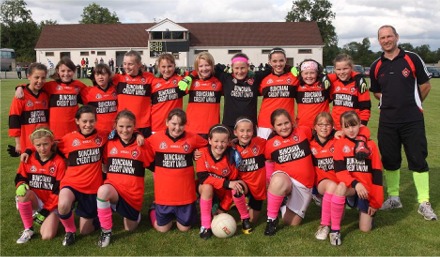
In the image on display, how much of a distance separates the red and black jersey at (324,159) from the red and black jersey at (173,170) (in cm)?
145

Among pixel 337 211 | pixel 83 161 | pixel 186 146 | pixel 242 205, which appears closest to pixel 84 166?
pixel 83 161

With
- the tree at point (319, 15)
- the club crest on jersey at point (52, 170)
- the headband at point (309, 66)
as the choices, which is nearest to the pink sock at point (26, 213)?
the club crest on jersey at point (52, 170)

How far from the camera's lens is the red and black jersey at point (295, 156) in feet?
15.3

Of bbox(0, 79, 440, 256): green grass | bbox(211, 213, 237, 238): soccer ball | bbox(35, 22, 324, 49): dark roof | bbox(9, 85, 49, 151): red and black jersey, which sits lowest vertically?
bbox(0, 79, 440, 256): green grass

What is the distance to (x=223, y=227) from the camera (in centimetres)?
429

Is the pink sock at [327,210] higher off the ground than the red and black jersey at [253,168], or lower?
lower

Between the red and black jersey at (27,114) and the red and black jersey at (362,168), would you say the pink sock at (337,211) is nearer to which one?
the red and black jersey at (362,168)

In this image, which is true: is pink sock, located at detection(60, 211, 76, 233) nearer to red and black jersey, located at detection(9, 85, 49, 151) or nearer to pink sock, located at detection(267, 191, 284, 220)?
red and black jersey, located at detection(9, 85, 49, 151)

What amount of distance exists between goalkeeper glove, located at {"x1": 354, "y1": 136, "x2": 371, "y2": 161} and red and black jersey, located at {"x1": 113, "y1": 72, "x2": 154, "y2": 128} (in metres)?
2.73

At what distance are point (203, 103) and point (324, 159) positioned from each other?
5.85 ft

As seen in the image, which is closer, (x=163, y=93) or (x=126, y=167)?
(x=126, y=167)

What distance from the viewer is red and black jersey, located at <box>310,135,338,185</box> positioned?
15.4ft

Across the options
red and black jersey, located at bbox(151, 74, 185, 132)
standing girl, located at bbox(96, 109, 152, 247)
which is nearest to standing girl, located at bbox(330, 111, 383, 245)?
standing girl, located at bbox(96, 109, 152, 247)

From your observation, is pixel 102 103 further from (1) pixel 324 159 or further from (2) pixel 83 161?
(1) pixel 324 159
